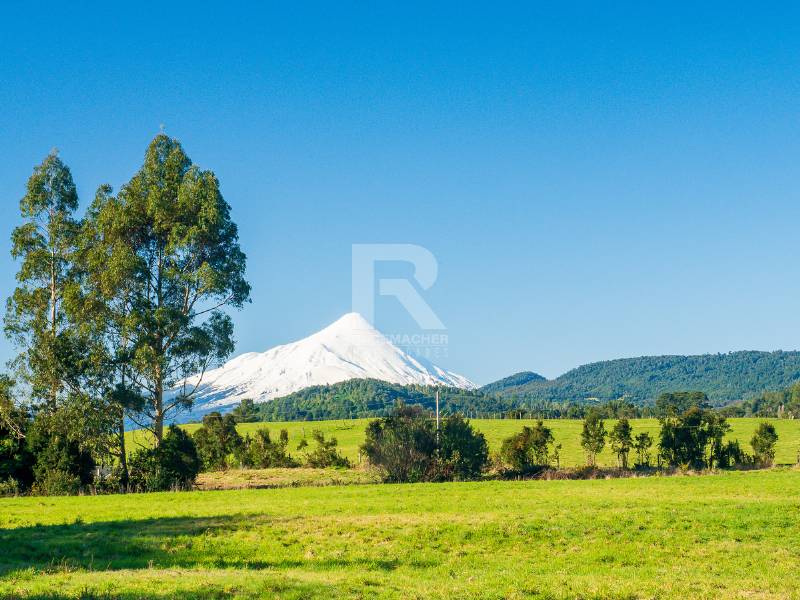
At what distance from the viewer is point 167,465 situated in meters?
39.4

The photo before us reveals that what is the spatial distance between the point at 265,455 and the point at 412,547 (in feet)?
123

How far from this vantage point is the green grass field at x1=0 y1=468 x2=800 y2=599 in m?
14.0

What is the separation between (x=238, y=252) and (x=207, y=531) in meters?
23.1

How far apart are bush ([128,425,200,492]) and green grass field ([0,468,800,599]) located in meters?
7.37

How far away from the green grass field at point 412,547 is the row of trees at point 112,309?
777 centimetres

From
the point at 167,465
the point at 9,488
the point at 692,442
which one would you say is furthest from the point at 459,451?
the point at 9,488


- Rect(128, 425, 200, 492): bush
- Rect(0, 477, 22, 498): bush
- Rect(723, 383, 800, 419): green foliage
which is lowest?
Rect(0, 477, 22, 498): bush

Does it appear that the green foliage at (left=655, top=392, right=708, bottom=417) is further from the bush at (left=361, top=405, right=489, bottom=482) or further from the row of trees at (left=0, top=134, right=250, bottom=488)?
the row of trees at (left=0, top=134, right=250, bottom=488)

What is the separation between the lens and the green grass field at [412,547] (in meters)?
14.0

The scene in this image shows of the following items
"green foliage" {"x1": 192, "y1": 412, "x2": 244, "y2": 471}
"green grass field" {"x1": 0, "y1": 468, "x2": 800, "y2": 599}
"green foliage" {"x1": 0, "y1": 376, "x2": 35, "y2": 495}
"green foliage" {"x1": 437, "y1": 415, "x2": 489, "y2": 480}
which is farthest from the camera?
"green foliage" {"x1": 192, "y1": 412, "x2": 244, "y2": 471}

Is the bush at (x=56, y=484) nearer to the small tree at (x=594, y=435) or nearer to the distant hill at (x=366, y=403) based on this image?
the small tree at (x=594, y=435)

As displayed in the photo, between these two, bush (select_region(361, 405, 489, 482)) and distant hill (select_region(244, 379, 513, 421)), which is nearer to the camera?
bush (select_region(361, 405, 489, 482))

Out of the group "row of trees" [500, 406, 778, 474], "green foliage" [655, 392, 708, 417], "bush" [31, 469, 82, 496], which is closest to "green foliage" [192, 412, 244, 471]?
"bush" [31, 469, 82, 496]

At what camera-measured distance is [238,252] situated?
4222 cm
